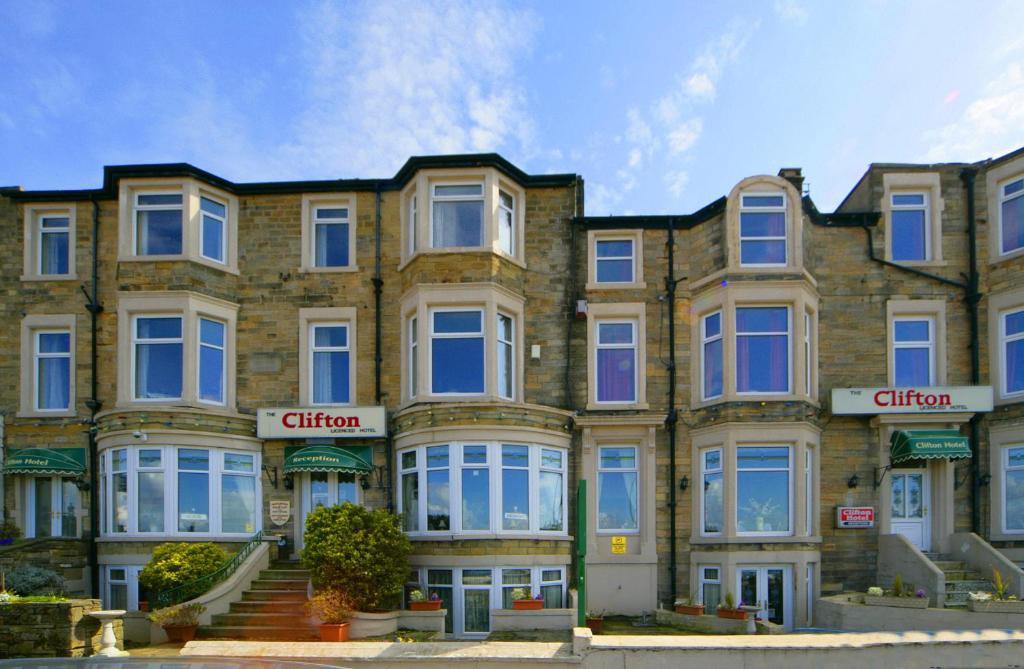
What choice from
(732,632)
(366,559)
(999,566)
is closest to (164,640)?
(366,559)

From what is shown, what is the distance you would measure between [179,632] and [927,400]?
588 inches

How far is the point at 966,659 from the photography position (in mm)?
8008

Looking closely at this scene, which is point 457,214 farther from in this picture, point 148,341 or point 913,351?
point 913,351

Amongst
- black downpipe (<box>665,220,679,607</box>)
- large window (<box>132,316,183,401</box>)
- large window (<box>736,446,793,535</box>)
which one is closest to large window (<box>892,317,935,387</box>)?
large window (<box>736,446,793,535</box>)

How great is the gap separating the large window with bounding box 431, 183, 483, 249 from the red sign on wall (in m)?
9.47

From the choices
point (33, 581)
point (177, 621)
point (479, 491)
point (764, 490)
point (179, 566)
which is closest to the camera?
point (177, 621)

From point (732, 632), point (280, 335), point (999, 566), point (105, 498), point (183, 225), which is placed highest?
point (183, 225)

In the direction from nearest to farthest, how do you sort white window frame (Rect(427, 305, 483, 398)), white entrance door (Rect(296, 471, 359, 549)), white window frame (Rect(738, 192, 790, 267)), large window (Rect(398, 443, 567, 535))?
large window (Rect(398, 443, 567, 535))
white window frame (Rect(427, 305, 483, 398))
white window frame (Rect(738, 192, 790, 267))
white entrance door (Rect(296, 471, 359, 549))

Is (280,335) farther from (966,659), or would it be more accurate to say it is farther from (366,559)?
(966,659)

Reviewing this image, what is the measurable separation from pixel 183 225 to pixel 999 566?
57.9ft

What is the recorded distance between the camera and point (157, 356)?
1683cm

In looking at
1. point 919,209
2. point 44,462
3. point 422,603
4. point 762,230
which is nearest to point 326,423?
point 422,603

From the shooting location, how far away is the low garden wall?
10445mm

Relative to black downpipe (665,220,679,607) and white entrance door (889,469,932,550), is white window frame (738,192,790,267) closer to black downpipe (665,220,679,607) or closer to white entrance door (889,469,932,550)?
black downpipe (665,220,679,607)
